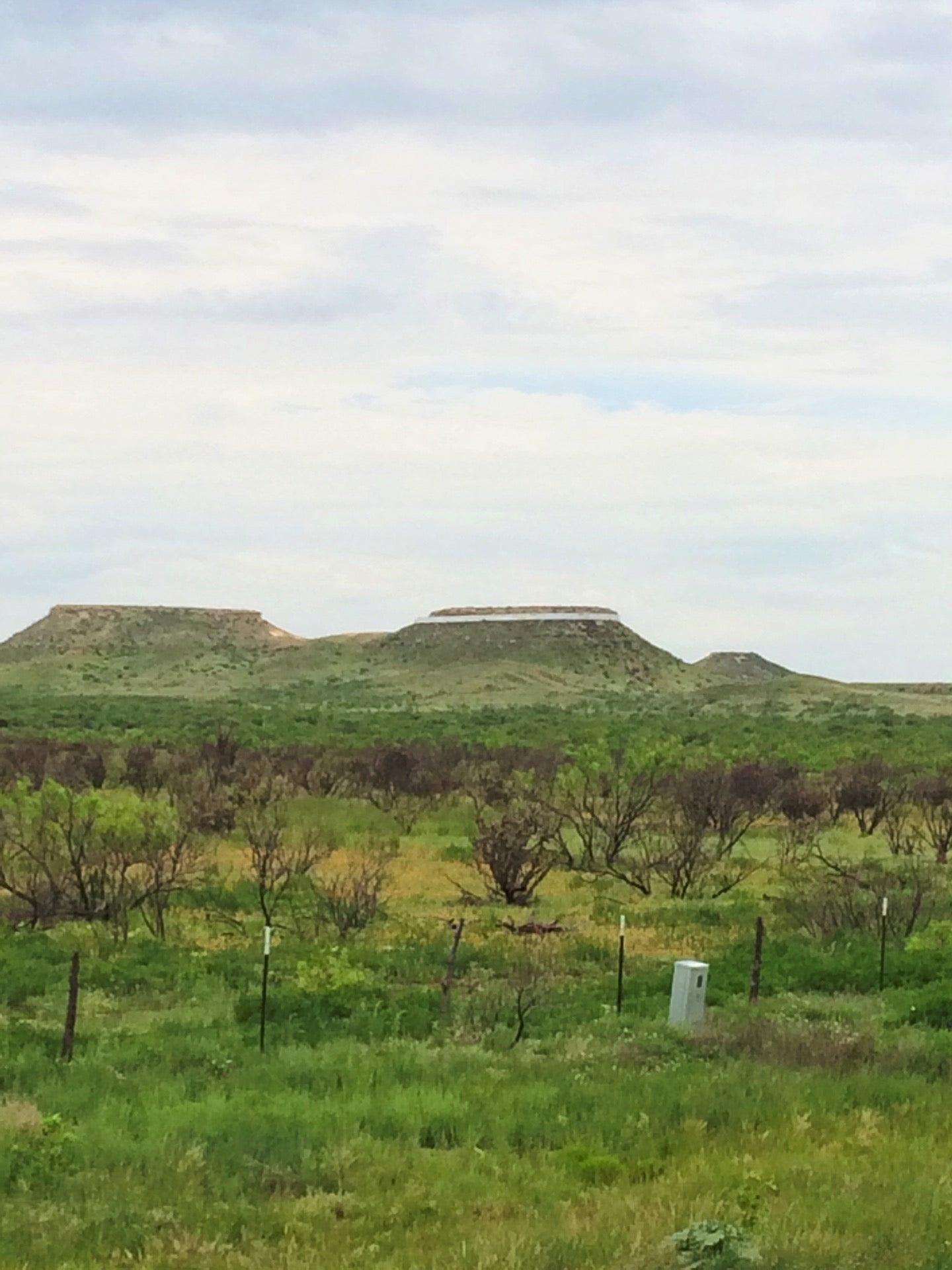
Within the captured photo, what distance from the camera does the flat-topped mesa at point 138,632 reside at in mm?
135875

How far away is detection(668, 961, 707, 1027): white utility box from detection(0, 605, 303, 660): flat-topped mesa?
122220 millimetres

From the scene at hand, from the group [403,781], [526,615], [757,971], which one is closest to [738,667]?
[526,615]

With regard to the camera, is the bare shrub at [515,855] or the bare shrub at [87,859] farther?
the bare shrub at [515,855]

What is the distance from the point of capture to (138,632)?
140 meters

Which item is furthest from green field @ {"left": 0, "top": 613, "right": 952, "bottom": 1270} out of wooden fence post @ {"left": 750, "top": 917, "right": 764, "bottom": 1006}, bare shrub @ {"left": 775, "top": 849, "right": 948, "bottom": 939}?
wooden fence post @ {"left": 750, "top": 917, "right": 764, "bottom": 1006}

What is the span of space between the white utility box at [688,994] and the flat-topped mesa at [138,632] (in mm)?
122220

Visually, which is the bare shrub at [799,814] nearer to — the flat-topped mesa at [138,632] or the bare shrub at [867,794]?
the bare shrub at [867,794]

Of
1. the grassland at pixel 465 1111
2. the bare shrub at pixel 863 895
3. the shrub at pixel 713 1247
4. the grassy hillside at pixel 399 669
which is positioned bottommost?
the grassland at pixel 465 1111

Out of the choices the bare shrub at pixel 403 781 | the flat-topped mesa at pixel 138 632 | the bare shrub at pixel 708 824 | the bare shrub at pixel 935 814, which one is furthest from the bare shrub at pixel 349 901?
the flat-topped mesa at pixel 138 632

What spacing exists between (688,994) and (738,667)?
122660 millimetres

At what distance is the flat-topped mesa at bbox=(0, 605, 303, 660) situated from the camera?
136 meters

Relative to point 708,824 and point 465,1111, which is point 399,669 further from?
point 465,1111

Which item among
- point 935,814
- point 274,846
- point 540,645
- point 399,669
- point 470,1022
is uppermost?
point 540,645

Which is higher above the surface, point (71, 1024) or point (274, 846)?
point (274, 846)
